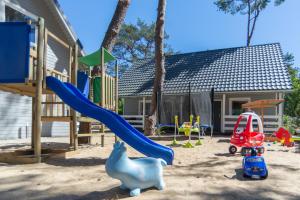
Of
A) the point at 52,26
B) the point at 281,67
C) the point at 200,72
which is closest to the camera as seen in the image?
the point at 52,26

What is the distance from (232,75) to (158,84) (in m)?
5.28

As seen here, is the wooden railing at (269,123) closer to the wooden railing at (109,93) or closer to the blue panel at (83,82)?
the wooden railing at (109,93)

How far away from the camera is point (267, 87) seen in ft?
52.6

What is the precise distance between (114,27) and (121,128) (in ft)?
21.6

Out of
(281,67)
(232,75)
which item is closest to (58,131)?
(232,75)

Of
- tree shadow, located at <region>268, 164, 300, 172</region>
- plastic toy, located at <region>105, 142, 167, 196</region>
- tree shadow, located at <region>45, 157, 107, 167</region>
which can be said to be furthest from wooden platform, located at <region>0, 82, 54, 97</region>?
tree shadow, located at <region>268, 164, 300, 172</region>

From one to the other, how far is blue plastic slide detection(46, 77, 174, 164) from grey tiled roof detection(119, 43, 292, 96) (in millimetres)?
11725

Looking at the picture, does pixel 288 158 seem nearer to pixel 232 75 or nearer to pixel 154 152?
pixel 154 152

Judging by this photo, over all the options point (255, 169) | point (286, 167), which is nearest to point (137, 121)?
point (286, 167)

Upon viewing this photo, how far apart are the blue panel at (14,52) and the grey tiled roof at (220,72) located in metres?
12.8

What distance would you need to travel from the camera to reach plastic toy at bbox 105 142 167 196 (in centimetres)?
383

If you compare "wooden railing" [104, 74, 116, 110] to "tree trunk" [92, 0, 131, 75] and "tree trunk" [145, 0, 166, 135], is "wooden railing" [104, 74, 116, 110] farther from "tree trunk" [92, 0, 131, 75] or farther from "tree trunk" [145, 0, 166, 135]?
"tree trunk" [145, 0, 166, 135]

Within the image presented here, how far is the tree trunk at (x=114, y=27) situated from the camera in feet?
37.1

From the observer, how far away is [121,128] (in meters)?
5.89
